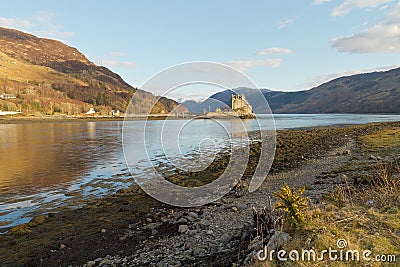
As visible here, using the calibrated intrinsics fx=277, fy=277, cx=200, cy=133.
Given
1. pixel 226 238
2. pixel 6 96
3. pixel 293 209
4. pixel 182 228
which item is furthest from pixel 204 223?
pixel 6 96

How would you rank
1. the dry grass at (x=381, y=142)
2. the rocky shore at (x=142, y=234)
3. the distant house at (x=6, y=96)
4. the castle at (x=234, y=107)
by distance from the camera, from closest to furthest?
the rocky shore at (x=142, y=234), the castle at (x=234, y=107), the dry grass at (x=381, y=142), the distant house at (x=6, y=96)

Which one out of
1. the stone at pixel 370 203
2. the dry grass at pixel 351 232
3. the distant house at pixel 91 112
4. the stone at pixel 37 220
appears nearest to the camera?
the dry grass at pixel 351 232

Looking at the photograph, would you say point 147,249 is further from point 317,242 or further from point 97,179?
point 97,179

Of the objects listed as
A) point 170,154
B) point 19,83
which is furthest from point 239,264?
point 19,83

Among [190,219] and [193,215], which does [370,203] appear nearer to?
[190,219]

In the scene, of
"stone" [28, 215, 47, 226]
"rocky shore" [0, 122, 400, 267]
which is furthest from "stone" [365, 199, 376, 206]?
"stone" [28, 215, 47, 226]

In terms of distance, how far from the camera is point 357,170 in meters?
16.1

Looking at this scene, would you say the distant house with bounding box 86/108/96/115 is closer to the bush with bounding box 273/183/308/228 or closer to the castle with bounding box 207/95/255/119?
the castle with bounding box 207/95/255/119

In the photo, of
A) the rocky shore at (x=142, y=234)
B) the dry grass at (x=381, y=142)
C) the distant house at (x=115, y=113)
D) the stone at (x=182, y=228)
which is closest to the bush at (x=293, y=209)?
the rocky shore at (x=142, y=234)

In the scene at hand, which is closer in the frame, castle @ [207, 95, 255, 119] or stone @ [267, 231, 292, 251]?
stone @ [267, 231, 292, 251]

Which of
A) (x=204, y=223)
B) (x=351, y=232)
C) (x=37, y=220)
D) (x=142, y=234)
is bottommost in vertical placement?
(x=37, y=220)

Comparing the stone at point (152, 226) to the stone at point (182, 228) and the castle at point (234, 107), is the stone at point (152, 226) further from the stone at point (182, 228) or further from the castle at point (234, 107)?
the castle at point (234, 107)

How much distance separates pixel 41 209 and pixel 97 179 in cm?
625

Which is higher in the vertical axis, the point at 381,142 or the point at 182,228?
the point at 381,142
